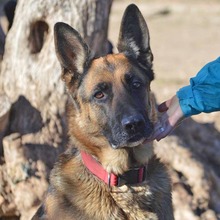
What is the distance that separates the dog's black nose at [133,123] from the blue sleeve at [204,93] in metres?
0.36

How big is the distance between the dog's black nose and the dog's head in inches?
3.5

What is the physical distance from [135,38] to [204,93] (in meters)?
0.81

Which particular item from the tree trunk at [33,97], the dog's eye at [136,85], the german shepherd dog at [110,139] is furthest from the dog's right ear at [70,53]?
the tree trunk at [33,97]

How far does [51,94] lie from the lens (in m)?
6.43

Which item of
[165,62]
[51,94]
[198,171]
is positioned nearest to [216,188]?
[198,171]

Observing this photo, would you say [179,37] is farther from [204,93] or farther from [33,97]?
[204,93]

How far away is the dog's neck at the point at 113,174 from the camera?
4773mm

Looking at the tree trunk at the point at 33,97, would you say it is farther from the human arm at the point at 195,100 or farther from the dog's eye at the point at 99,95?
the human arm at the point at 195,100

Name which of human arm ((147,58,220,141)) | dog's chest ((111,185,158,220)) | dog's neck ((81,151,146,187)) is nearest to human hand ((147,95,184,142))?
human arm ((147,58,220,141))

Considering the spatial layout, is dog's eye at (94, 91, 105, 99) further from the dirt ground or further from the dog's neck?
the dirt ground

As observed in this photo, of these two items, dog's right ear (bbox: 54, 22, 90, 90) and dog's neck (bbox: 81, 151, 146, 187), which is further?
dog's right ear (bbox: 54, 22, 90, 90)

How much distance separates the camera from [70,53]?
5004 millimetres

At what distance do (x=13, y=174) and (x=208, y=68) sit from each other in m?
2.67

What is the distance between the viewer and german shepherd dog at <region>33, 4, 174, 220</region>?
15.5 feet
